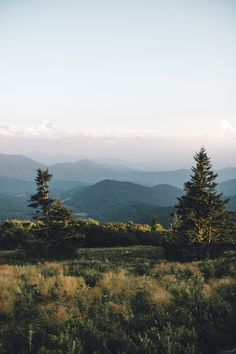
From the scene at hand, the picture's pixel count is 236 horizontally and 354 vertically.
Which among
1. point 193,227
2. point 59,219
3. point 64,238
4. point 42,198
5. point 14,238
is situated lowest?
point 14,238

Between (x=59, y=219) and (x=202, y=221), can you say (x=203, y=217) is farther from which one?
(x=59, y=219)

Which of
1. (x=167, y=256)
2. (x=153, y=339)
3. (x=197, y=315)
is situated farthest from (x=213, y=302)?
(x=167, y=256)

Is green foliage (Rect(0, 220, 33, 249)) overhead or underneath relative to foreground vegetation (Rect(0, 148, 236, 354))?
underneath

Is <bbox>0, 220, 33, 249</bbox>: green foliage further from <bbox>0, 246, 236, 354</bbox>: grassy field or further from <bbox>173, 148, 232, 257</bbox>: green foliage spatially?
<bbox>0, 246, 236, 354</bbox>: grassy field

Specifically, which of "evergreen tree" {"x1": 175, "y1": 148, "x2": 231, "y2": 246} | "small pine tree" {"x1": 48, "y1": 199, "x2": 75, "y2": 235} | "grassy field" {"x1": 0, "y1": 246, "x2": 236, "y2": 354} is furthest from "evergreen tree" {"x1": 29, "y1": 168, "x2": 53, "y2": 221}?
"grassy field" {"x1": 0, "y1": 246, "x2": 236, "y2": 354}

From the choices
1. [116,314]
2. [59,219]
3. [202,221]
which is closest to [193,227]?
[202,221]

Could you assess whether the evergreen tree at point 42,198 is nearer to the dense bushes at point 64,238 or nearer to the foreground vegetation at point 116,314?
the dense bushes at point 64,238

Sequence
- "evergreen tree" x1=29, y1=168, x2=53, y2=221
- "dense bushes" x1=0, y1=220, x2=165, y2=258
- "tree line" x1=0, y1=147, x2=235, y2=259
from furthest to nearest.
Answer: "evergreen tree" x1=29, y1=168, x2=53, y2=221 < "tree line" x1=0, y1=147, x2=235, y2=259 < "dense bushes" x1=0, y1=220, x2=165, y2=258

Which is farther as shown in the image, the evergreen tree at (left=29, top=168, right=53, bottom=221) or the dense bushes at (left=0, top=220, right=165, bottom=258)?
the evergreen tree at (left=29, top=168, right=53, bottom=221)

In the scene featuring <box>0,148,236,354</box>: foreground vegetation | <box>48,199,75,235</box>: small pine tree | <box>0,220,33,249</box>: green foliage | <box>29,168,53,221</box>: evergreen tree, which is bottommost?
<box>0,220,33,249</box>: green foliage

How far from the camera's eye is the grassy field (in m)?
7.45

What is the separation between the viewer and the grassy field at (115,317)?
7452mm

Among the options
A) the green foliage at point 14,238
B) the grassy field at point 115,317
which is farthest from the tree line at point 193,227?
the grassy field at point 115,317

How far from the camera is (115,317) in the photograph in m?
8.88
